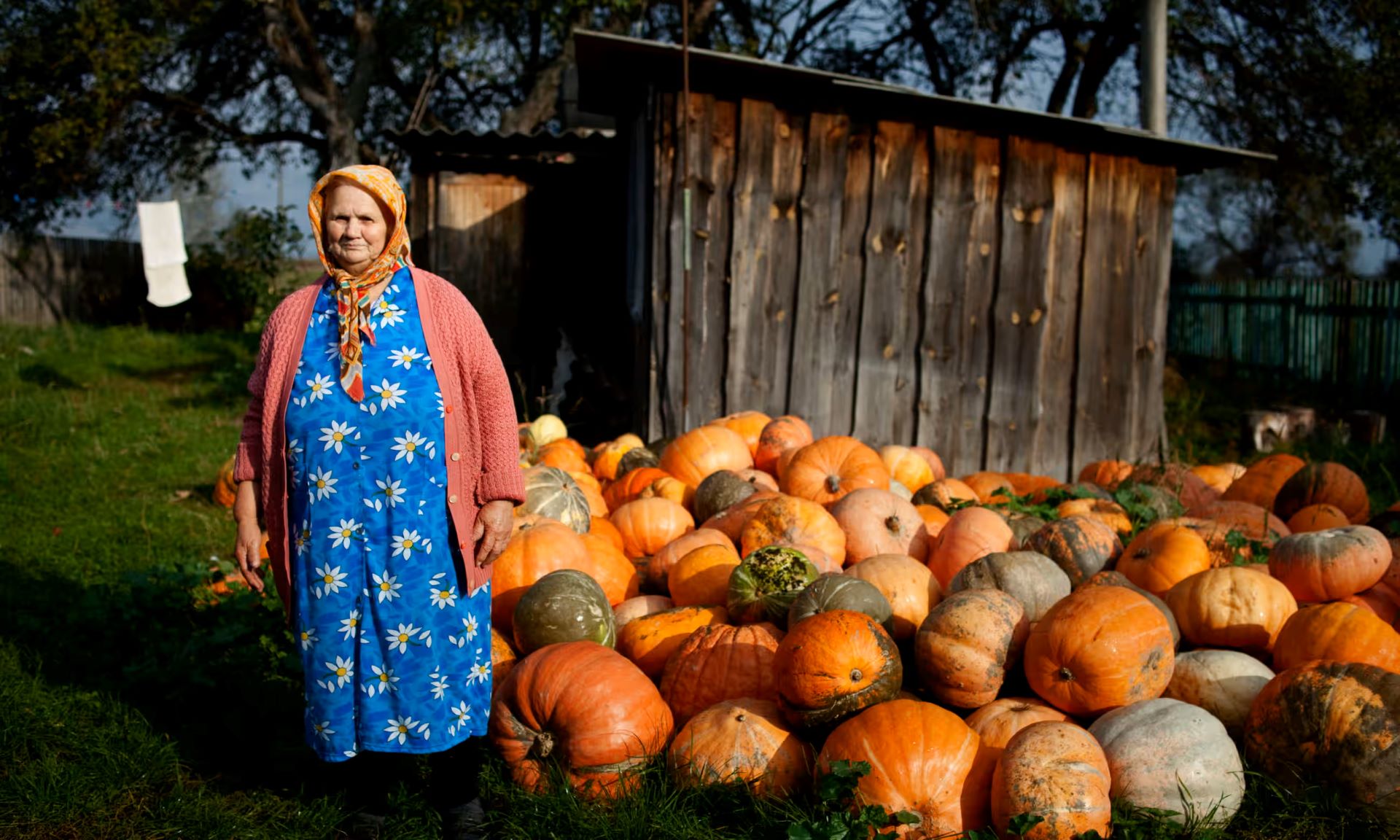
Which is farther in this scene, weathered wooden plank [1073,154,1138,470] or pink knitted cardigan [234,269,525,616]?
weathered wooden plank [1073,154,1138,470]

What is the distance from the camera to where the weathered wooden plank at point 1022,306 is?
664 cm

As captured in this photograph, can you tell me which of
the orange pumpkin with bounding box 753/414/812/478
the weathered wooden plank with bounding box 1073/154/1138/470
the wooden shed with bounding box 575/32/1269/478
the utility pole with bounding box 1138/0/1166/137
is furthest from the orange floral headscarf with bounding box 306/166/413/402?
the utility pole with bounding box 1138/0/1166/137

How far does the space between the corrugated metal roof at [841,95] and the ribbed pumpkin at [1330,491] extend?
2.43 m

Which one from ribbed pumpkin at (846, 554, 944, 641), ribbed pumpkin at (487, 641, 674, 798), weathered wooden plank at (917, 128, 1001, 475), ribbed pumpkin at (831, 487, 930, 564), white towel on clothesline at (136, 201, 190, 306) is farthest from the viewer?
white towel on clothesline at (136, 201, 190, 306)

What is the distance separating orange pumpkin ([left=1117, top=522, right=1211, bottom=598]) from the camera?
4.00m

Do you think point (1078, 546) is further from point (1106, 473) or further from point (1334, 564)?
point (1106, 473)

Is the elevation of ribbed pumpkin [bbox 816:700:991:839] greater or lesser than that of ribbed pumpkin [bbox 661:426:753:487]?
lesser

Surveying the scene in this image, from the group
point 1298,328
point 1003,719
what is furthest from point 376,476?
point 1298,328

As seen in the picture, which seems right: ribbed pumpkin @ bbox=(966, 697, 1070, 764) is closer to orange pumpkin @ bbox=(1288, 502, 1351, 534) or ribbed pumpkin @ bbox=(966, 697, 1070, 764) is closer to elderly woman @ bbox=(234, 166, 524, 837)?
elderly woman @ bbox=(234, 166, 524, 837)

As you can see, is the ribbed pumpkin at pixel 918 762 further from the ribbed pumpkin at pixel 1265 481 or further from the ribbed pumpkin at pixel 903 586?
the ribbed pumpkin at pixel 1265 481

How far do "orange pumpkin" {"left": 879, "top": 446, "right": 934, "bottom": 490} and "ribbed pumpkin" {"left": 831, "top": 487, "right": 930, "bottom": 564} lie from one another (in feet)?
3.99

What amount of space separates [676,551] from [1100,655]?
182 cm

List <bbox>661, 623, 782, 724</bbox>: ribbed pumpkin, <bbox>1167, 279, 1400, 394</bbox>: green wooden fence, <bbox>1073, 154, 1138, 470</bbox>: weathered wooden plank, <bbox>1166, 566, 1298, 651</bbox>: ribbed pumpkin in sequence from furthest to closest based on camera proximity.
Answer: <bbox>1167, 279, 1400, 394</bbox>: green wooden fence → <bbox>1073, 154, 1138, 470</bbox>: weathered wooden plank → <bbox>1166, 566, 1298, 651</bbox>: ribbed pumpkin → <bbox>661, 623, 782, 724</bbox>: ribbed pumpkin

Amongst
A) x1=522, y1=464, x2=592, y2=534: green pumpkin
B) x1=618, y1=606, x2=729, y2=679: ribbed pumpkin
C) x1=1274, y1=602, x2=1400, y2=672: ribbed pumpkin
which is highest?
x1=522, y1=464, x2=592, y2=534: green pumpkin
